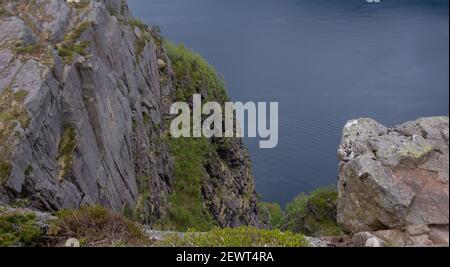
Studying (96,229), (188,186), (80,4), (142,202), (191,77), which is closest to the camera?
(96,229)

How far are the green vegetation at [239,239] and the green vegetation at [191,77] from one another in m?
37.4

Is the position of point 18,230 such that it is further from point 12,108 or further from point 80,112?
point 80,112

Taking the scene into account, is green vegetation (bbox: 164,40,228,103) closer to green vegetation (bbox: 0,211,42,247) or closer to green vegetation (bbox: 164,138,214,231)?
green vegetation (bbox: 164,138,214,231)

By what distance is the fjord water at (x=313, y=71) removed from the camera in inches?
2884

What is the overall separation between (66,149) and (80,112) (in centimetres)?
275

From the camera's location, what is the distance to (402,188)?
39.4 ft

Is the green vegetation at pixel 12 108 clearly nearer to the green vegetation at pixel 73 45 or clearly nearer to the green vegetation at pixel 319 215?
the green vegetation at pixel 73 45

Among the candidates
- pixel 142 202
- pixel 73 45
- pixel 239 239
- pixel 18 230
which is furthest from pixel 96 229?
pixel 142 202

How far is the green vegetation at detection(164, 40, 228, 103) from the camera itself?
5175 cm

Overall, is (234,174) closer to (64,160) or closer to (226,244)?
(64,160)

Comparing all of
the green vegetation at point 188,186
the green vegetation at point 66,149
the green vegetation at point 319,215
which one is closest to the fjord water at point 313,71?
the green vegetation at point 319,215

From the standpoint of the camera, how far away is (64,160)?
70.9 feet

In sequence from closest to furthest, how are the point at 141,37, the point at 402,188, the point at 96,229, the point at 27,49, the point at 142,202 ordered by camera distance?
the point at 402,188
the point at 96,229
the point at 27,49
the point at 142,202
the point at 141,37
